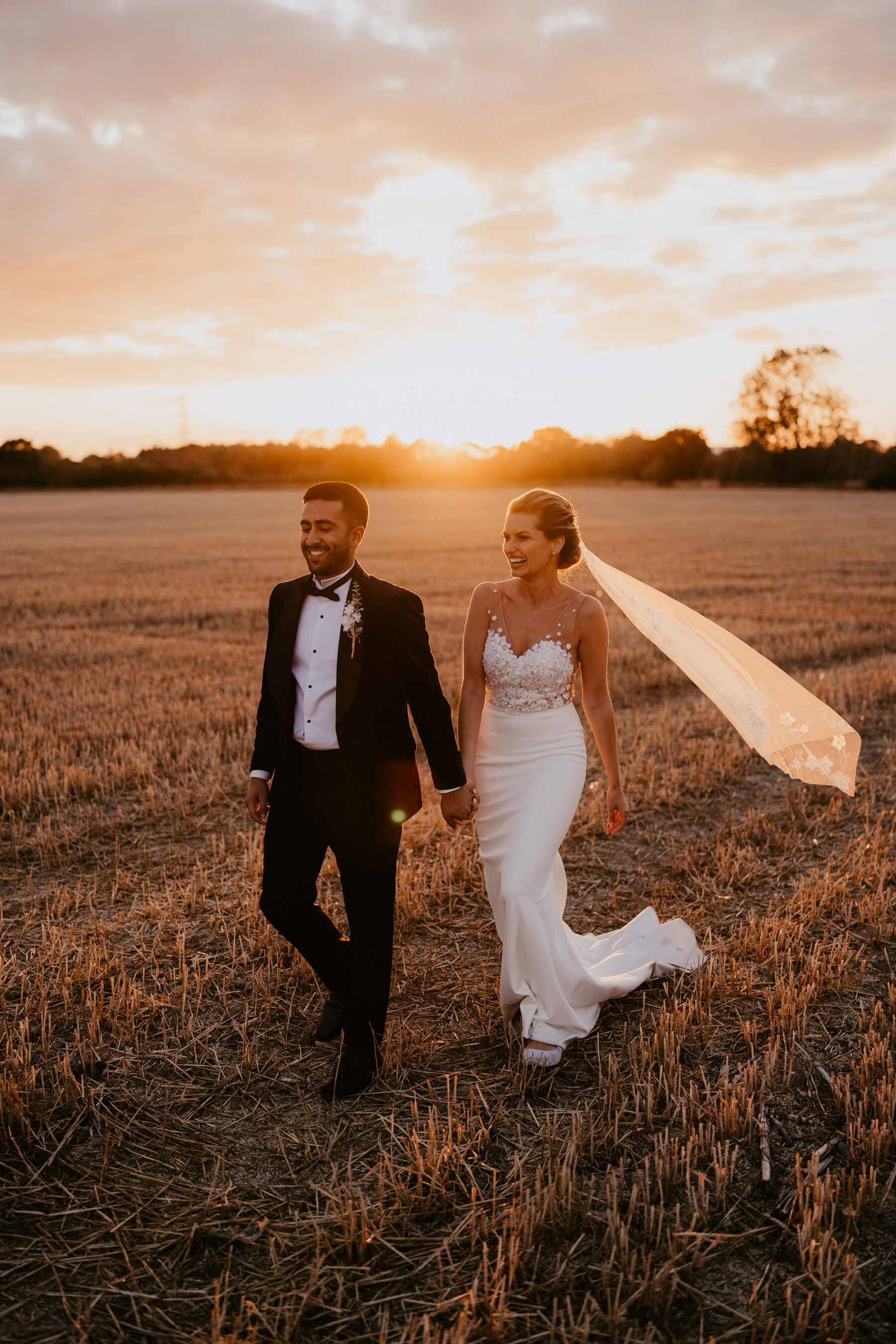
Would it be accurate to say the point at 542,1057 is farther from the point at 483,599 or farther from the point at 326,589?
the point at 326,589

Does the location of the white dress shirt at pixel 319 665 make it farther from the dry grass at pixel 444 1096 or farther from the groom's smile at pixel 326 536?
the dry grass at pixel 444 1096

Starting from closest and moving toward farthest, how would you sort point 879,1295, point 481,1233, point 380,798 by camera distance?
point 879,1295 → point 481,1233 → point 380,798

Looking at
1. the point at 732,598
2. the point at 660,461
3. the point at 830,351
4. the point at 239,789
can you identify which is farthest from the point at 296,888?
the point at 830,351

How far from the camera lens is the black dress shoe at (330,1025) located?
4.02 metres

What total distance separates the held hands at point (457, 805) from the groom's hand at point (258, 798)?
798 millimetres

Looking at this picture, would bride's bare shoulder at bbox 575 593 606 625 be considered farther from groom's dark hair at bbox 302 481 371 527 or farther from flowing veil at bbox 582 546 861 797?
groom's dark hair at bbox 302 481 371 527

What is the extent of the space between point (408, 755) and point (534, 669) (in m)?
0.74

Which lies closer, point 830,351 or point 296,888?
point 296,888

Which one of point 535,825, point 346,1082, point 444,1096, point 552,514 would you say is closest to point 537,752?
point 535,825

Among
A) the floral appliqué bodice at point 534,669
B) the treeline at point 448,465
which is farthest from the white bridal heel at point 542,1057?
the treeline at point 448,465

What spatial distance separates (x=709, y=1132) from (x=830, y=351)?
97659mm

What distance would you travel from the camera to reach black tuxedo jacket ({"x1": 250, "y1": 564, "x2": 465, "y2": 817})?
3625 millimetres

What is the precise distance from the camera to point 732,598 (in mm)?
19375

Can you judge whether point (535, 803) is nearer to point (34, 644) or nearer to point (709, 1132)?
point (709, 1132)
